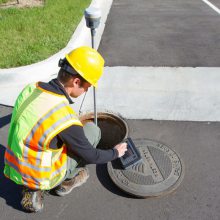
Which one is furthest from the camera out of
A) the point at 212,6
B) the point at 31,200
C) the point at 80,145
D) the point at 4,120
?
the point at 212,6

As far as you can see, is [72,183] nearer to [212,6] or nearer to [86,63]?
[86,63]

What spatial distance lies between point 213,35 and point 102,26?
2.38 metres

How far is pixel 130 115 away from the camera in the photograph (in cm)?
427

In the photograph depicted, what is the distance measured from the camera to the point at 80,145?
257 cm

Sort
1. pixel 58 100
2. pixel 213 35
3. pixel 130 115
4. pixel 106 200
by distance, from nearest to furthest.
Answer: pixel 58 100 < pixel 106 200 < pixel 130 115 < pixel 213 35

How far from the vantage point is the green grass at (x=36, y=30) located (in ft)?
17.8

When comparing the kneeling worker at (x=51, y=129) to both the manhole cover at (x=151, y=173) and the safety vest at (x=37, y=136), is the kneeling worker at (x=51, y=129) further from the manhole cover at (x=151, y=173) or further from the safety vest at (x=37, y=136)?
the manhole cover at (x=151, y=173)

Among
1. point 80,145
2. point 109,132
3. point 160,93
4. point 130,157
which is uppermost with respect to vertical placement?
point 80,145

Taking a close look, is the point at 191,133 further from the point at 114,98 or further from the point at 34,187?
the point at 34,187

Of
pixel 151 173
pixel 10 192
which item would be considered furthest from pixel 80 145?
pixel 10 192

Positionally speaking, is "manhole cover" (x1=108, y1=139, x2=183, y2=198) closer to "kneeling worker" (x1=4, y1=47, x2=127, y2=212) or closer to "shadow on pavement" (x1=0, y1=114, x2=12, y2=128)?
"kneeling worker" (x1=4, y1=47, x2=127, y2=212)

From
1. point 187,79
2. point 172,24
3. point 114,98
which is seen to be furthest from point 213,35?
point 114,98

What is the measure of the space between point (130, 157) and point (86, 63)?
1286 millimetres

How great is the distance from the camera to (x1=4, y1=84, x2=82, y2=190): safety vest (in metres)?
2.42
